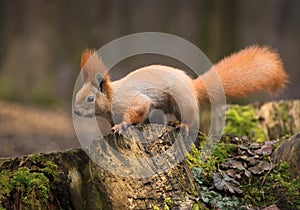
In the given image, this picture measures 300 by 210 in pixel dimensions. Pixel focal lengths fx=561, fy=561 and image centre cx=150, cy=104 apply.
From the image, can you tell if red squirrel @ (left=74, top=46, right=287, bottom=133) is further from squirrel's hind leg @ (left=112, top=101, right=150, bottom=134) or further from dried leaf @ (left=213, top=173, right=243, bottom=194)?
dried leaf @ (left=213, top=173, right=243, bottom=194)

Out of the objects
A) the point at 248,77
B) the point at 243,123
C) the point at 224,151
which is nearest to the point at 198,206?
the point at 224,151

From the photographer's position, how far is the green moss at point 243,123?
490 cm

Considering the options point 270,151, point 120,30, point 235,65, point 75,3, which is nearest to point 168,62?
point 120,30

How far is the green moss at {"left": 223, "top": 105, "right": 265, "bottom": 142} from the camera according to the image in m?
4.90

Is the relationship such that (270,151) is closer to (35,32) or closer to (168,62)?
(168,62)

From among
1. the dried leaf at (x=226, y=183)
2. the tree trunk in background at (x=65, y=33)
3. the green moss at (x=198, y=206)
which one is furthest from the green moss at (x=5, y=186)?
the tree trunk in background at (x=65, y=33)

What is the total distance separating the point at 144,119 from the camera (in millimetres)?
3543

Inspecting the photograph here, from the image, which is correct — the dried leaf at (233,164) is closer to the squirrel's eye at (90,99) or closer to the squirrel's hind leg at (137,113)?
the squirrel's hind leg at (137,113)

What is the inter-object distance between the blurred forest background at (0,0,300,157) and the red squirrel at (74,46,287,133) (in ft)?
19.5

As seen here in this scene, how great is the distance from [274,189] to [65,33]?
7.35 meters

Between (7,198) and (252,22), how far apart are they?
7.30 meters

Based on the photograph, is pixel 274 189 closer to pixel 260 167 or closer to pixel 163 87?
pixel 260 167

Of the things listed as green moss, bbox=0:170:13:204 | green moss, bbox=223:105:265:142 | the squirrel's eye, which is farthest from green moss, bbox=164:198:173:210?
green moss, bbox=223:105:265:142

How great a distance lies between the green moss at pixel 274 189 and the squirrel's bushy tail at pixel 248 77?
2.66 ft
